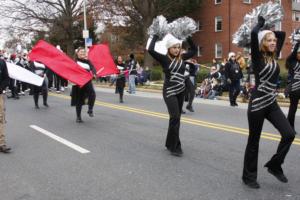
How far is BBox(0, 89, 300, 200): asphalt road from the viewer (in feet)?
18.7

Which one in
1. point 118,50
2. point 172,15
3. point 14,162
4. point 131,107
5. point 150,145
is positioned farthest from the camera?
point 118,50

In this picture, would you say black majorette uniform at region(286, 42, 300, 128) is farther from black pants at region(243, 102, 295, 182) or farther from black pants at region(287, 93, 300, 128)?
black pants at region(243, 102, 295, 182)

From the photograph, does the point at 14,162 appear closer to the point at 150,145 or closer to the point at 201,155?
the point at 150,145

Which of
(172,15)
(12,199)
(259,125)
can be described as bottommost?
(12,199)

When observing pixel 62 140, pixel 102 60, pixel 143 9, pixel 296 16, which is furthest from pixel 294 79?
pixel 296 16

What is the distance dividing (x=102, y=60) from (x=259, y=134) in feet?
28.8

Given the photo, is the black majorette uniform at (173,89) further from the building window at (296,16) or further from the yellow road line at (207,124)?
the building window at (296,16)

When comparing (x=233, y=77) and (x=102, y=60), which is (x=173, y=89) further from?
(x=233, y=77)

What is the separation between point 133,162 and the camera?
7.34m

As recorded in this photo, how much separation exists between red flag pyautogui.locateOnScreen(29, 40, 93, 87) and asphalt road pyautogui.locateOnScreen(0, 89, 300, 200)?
4.19 feet

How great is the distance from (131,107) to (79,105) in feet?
13.5

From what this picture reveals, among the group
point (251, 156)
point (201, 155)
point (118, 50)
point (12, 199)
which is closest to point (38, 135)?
point (201, 155)

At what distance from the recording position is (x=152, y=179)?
6.29 metres

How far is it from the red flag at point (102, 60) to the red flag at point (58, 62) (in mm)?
1411
